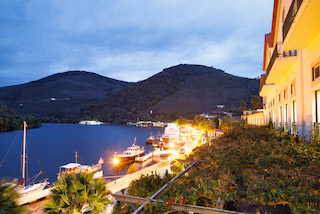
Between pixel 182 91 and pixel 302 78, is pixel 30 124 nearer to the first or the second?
pixel 182 91

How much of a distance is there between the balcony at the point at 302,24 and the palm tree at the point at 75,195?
29.0ft

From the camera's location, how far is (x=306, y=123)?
938 cm

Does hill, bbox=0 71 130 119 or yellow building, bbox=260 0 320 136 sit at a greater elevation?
hill, bbox=0 71 130 119

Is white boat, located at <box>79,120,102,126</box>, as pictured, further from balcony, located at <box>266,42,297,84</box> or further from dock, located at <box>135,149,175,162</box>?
balcony, located at <box>266,42,297,84</box>

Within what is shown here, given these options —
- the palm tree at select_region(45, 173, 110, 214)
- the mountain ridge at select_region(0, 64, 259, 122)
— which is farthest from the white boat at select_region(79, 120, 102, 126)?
the palm tree at select_region(45, 173, 110, 214)

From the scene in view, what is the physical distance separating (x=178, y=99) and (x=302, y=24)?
156989mm

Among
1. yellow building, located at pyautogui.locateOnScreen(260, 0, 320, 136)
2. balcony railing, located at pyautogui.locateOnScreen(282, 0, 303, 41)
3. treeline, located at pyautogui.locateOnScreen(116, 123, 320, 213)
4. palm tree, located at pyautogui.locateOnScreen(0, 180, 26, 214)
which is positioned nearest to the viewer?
treeline, located at pyautogui.locateOnScreen(116, 123, 320, 213)

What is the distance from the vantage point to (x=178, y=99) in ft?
536

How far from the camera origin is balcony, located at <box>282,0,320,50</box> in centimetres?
580

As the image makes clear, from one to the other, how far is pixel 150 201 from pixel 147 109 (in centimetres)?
16776

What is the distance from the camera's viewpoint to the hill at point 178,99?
14250 cm

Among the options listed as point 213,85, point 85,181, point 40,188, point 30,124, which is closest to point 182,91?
point 213,85

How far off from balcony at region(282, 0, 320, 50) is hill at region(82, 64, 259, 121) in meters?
121

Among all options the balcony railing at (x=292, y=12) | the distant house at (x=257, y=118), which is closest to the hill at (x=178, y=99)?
the distant house at (x=257, y=118)
